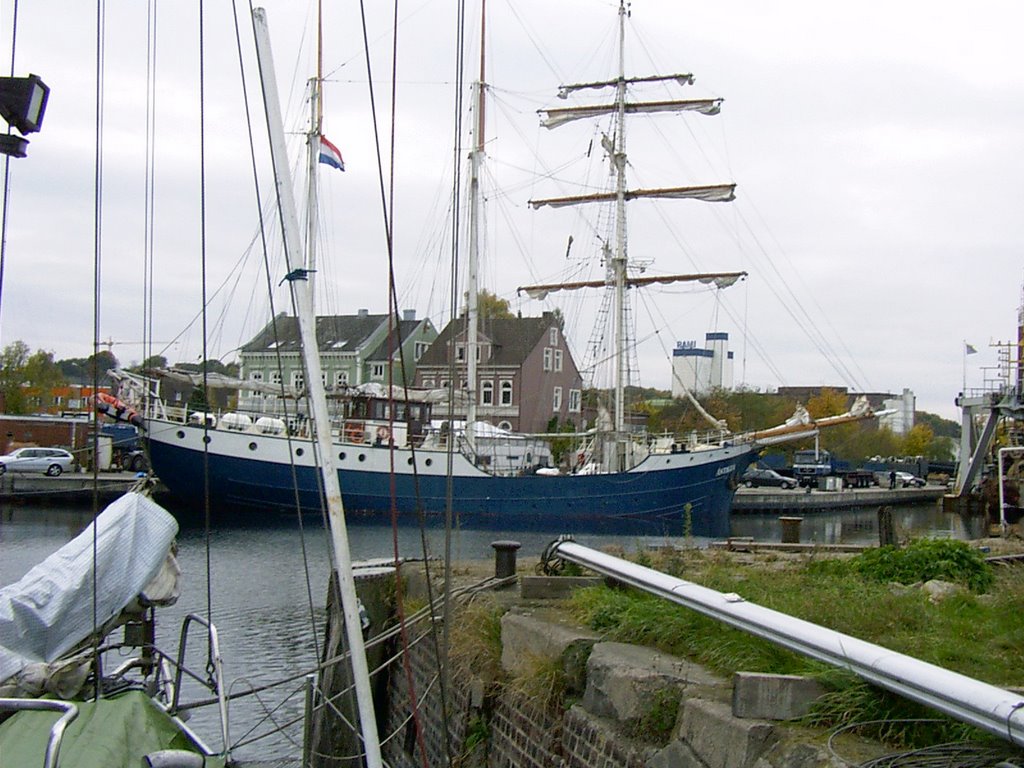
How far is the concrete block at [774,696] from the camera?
5.27m

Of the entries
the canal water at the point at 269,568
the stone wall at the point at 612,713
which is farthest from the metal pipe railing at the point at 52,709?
the stone wall at the point at 612,713

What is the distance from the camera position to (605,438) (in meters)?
47.6

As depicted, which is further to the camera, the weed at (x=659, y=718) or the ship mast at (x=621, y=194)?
the ship mast at (x=621, y=194)

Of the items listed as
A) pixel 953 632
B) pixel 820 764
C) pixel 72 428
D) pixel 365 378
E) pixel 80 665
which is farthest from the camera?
pixel 365 378

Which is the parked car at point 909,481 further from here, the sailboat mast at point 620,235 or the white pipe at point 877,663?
the white pipe at point 877,663

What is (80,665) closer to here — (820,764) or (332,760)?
(332,760)

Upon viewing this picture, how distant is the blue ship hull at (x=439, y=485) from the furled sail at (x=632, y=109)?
49.2ft

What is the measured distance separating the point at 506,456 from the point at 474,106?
16260mm

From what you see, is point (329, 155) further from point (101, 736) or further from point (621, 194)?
point (101, 736)

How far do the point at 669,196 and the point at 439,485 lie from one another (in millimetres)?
15770

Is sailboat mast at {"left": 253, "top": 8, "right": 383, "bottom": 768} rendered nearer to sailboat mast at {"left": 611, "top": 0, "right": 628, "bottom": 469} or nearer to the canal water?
the canal water

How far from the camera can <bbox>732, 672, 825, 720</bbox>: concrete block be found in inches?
207

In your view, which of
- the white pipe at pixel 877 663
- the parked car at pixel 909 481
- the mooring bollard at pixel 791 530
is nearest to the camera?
the white pipe at pixel 877 663

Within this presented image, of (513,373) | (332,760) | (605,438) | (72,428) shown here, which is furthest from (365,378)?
(332,760)
